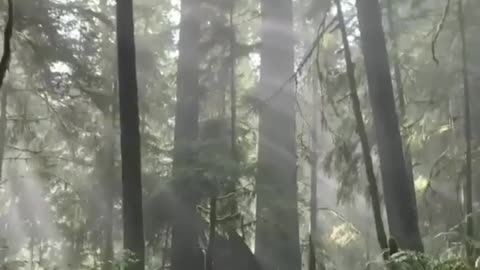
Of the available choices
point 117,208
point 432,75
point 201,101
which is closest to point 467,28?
point 432,75

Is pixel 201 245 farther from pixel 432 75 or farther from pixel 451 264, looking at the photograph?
pixel 451 264

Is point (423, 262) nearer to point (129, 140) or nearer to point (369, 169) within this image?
point (369, 169)

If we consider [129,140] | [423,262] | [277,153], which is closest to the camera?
[423,262]

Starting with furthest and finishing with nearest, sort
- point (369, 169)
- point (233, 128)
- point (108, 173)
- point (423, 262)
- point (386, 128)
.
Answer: point (108, 173) < point (233, 128) < point (386, 128) < point (369, 169) < point (423, 262)

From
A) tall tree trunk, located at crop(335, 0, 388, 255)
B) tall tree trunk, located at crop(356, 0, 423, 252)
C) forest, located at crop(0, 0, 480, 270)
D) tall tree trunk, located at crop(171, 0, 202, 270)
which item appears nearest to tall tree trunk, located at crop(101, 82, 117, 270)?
forest, located at crop(0, 0, 480, 270)

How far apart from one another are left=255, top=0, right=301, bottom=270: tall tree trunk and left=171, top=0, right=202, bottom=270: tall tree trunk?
141 centimetres

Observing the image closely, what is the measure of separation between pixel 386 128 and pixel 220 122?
26.3ft

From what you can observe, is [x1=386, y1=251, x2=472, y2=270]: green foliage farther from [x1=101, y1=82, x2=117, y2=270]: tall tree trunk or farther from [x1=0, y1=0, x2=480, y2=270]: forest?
[x1=101, y1=82, x2=117, y2=270]: tall tree trunk

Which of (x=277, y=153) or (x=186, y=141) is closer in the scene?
(x=186, y=141)

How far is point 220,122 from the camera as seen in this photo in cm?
1609

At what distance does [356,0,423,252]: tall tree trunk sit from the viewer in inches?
323

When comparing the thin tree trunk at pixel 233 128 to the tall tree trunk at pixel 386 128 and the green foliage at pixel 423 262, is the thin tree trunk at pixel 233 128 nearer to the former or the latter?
the tall tree trunk at pixel 386 128

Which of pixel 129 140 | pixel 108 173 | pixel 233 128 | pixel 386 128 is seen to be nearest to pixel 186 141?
pixel 233 128

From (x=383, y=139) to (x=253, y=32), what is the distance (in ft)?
35.3
